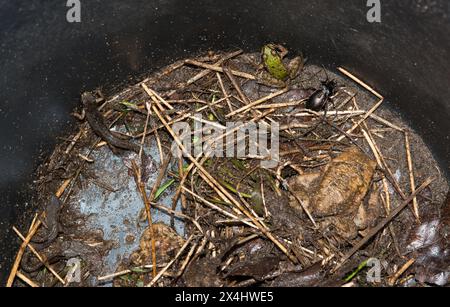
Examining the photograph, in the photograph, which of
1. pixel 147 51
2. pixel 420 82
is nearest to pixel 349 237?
pixel 420 82

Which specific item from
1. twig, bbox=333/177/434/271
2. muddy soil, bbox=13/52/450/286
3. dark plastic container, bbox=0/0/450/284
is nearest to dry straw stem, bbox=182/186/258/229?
muddy soil, bbox=13/52/450/286

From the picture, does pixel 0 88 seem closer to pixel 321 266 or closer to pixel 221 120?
pixel 221 120

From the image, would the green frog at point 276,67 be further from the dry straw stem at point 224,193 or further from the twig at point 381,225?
the twig at point 381,225

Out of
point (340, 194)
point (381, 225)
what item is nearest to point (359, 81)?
point (340, 194)

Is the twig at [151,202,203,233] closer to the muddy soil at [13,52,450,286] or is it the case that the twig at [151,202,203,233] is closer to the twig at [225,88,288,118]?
the muddy soil at [13,52,450,286]

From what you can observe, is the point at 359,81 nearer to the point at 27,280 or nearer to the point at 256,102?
the point at 256,102
